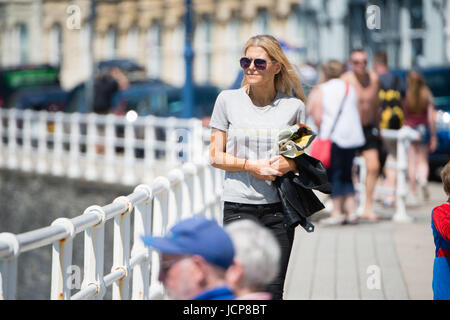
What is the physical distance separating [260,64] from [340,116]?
16.9ft

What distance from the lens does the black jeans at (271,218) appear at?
4926 mm

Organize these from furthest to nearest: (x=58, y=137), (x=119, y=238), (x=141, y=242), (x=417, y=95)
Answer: (x=58, y=137) → (x=417, y=95) → (x=141, y=242) → (x=119, y=238)

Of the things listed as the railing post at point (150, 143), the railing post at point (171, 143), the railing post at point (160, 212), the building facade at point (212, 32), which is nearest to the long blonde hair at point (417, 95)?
the railing post at point (171, 143)

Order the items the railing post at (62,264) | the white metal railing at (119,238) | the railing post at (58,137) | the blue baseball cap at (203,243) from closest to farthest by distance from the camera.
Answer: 1. the blue baseball cap at (203,243)
2. the white metal railing at (119,238)
3. the railing post at (62,264)
4. the railing post at (58,137)

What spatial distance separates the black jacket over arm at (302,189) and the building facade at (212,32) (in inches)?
605

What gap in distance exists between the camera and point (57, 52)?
42094 mm

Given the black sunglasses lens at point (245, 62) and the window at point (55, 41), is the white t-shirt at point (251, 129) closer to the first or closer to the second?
the black sunglasses lens at point (245, 62)

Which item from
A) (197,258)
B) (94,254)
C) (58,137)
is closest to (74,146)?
(58,137)

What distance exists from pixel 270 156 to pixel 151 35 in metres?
33.0

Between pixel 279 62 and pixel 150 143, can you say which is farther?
pixel 150 143

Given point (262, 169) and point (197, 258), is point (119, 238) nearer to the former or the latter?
point (262, 169)

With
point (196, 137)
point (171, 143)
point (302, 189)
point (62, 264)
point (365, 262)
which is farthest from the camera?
point (171, 143)

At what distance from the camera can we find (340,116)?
9.86 m

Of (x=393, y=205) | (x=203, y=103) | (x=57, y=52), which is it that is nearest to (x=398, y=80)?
(x=393, y=205)
